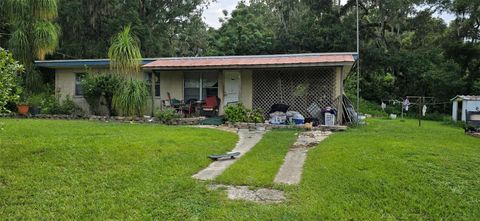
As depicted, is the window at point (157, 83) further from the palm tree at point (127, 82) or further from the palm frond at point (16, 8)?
the palm frond at point (16, 8)

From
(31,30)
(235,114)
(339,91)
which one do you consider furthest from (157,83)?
(339,91)

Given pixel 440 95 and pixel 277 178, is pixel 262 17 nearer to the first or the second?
pixel 440 95

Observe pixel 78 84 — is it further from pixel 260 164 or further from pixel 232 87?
pixel 260 164

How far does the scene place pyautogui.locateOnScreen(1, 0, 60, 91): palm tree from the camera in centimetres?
753

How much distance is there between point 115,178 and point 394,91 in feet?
79.6

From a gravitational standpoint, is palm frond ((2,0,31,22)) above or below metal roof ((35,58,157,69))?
above

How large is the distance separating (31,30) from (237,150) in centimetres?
819

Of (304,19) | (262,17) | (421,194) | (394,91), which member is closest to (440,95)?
(394,91)

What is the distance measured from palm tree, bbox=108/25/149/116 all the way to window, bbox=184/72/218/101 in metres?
1.61

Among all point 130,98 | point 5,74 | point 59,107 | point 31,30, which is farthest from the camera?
point 59,107

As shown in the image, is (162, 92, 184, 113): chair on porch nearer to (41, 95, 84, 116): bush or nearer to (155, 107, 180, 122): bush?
(155, 107, 180, 122): bush

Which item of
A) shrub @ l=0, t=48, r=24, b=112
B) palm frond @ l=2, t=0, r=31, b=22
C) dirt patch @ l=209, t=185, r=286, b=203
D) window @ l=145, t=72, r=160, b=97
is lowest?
dirt patch @ l=209, t=185, r=286, b=203

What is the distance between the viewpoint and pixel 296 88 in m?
12.4

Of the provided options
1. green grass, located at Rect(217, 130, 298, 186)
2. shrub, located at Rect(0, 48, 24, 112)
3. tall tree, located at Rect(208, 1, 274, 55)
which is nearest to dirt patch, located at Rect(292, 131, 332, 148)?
green grass, located at Rect(217, 130, 298, 186)
